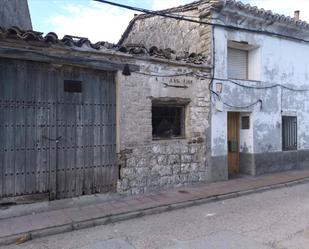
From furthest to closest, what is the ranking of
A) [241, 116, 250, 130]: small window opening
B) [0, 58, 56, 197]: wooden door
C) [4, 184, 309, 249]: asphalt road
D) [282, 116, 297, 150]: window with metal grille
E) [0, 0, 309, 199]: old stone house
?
[282, 116, 297, 150]: window with metal grille < [241, 116, 250, 130]: small window opening < [0, 0, 309, 199]: old stone house < [0, 58, 56, 197]: wooden door < [4, 184, 309, 249]: asphalt road

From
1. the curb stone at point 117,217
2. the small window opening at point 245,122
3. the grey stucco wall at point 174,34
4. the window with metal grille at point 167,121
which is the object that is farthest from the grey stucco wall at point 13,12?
the small window opening at point 245,122

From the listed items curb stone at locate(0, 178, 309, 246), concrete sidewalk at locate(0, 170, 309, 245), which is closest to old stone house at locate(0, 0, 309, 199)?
concrete sidewalk at locate(0, 170, 309, 245)

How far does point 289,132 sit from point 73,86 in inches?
316

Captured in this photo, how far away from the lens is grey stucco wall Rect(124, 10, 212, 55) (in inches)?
371

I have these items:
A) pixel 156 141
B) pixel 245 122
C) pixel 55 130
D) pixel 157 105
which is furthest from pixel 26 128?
pixel 245 122

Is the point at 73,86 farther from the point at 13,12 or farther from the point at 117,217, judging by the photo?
the point at 13,12

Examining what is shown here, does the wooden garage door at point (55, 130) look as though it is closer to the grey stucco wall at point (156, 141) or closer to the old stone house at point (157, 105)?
the old stone house at point (157, 105)

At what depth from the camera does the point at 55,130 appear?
6.91 meters

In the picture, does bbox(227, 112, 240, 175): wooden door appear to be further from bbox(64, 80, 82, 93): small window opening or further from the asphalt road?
bbox(64, 80, 82, 93): small window opening

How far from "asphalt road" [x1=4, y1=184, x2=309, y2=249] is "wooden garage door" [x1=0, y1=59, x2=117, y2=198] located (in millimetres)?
1670

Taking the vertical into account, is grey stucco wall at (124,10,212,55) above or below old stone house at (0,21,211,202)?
above

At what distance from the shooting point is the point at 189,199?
7285 mm

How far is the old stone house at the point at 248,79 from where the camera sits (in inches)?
364

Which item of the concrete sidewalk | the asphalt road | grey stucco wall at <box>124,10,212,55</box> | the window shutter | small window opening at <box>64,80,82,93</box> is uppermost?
grey stucco wall at <box>124,10,212,55</box>
